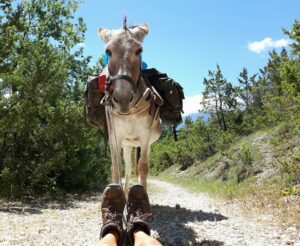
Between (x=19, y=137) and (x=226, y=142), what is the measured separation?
19.9m

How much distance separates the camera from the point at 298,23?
9.32 metres

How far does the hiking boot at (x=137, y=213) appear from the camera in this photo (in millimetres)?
3992

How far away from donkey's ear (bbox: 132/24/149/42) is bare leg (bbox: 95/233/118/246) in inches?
119

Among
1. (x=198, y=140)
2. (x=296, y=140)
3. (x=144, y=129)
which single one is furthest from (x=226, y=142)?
(x=144, y=129)

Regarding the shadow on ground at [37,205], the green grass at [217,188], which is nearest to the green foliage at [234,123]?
the green grass at [217,188]

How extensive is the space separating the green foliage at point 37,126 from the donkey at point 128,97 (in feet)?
19.1

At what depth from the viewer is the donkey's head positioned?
472cm

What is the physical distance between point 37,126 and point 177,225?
344 inches

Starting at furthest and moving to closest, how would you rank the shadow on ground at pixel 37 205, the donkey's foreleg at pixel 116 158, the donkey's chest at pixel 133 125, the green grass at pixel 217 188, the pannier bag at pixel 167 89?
1. the green grass at pixel 217 188
2. the shadow on ground at pixel 37 205
3. the pannier bag at pixel 167 89
4. the donkey's foreleg at pixel 116 158
5. the donkey's chest at pixel 133 125

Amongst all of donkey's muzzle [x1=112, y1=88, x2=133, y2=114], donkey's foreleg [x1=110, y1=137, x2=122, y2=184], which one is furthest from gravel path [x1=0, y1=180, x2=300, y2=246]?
donkey's muzzle [x1=112, y1=88, x2=133, y2=114]

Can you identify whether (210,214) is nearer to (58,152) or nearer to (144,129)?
(144,129)

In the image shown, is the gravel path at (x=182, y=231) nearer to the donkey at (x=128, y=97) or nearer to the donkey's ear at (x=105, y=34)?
the donkey at (x=128, y=97)

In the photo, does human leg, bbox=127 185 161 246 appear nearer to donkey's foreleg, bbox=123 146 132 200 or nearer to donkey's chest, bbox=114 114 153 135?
donkey's chest, bbox=114 114 153 135

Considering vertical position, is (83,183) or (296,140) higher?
(296,140)
